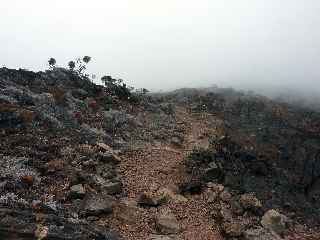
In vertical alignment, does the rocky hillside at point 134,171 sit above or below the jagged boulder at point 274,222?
above

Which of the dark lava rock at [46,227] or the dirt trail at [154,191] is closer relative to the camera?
the dark lava rock at [46,227]

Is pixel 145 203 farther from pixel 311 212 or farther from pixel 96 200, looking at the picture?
pixel 311 212

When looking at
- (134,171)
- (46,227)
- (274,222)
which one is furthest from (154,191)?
(46,227)

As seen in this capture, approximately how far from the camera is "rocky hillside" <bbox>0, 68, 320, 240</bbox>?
2144 cm

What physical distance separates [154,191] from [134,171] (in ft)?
9.84

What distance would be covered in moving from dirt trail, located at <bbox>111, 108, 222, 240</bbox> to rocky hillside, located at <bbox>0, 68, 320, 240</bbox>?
0.23 ft

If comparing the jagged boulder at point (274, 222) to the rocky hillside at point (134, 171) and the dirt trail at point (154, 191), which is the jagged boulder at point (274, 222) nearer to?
the rocky hillside at point (134, 171)

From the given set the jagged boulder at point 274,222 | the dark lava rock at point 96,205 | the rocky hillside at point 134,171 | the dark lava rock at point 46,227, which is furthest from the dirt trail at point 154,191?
the jagged boulder at point 274,222

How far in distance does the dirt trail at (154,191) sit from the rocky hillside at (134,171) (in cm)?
7

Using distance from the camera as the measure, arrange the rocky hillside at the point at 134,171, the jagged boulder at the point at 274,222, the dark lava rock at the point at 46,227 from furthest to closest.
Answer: the jagged boulder at the point at 274,222 < the rocky hillside at the point at 134,171 < the dark lava rock at the point at 46,227

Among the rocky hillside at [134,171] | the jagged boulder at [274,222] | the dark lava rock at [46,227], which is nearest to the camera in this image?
the dark lava rock at [46,227]

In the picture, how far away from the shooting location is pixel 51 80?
44.8 metres

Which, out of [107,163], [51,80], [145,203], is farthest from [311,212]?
[51,80]

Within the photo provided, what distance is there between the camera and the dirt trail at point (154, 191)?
21531 millimetres
